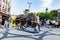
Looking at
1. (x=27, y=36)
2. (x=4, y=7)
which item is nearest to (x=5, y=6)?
(x=4, y=7)

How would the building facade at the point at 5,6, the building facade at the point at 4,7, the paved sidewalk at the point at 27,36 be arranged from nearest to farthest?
the paved sidewalk at the point at 27,36, the building facade at the point at 4,7, the building facade at the point at 5,6

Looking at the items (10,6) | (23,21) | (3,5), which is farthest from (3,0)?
(23,21)

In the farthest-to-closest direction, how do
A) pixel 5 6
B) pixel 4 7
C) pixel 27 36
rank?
pixel 5 6, pixel 4 7, pixel 27 36

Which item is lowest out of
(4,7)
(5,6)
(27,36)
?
(27,36)

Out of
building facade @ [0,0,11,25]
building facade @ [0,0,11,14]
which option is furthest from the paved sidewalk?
building facade @ [0,0,11,14]

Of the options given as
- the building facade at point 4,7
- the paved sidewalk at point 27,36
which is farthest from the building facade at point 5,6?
the paved sidewalk at point 27,36

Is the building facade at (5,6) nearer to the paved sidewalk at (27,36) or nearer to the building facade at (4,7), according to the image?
the building facade at (4,7)

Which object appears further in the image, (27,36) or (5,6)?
(5,6)

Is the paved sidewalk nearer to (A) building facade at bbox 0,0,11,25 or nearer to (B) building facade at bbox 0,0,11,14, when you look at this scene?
(A) building facade at bbox 0,0,11,25

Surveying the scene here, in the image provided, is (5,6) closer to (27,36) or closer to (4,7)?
(4,7)

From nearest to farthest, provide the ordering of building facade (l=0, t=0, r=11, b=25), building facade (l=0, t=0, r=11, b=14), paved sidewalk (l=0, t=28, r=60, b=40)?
paved sidewalk (l=0, t=28, r=60, b=40) → building facade (l=0, t=0, r=11, b=25) → building facade (l=0, t=0, r=11, b=14)

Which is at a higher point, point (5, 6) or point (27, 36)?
point (5, 6)

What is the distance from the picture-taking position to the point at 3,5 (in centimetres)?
4916

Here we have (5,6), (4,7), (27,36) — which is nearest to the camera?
(27,36)
